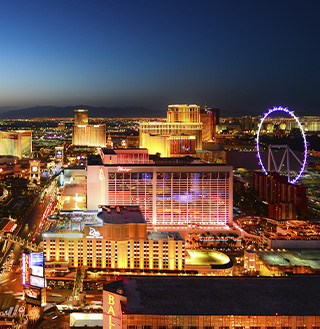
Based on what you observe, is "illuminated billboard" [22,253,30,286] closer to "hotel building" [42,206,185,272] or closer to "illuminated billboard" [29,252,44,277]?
"illuminated billboard" [29,252,44,277]

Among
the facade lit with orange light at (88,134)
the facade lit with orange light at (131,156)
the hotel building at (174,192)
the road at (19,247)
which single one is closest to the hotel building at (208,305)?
the road at (19,247)

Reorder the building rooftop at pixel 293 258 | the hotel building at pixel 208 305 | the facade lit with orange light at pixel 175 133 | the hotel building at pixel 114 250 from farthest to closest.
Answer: the facade lit with orange light at pixel 175 133 → the hotel building at pixel 114 250 → the building rooftop at pixel 293 258 → the hotel building at pixel 208 305

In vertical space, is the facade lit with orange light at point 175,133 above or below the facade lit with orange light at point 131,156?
above

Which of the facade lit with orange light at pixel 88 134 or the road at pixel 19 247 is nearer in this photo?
the road at pixel 19 247

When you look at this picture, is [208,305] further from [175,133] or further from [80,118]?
[80,118]

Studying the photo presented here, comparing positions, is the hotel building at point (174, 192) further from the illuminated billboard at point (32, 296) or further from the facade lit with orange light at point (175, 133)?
the facade lit with orange light at point (175, 133)

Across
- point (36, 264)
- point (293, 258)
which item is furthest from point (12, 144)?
point (293, 258)
